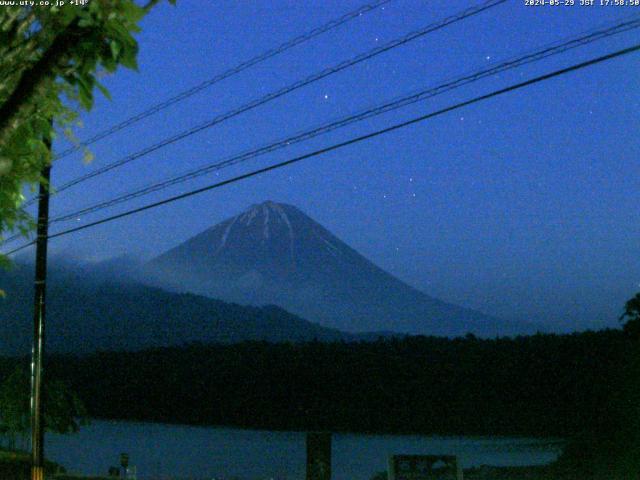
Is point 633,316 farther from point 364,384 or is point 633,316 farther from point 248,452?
point 364,384

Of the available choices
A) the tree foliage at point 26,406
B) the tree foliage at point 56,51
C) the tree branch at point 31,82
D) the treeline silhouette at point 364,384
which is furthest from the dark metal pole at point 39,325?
the treeline silhouette at point 364,384

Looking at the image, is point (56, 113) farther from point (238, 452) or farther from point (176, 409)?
point (176, 409)

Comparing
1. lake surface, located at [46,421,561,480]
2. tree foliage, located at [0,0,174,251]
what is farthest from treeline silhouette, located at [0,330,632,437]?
tree foliage, located at [0,0,174,251]

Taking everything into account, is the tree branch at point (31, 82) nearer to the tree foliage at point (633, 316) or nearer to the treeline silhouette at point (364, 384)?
the tree foliage at point (633, 316)

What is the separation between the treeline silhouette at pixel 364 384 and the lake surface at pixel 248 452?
6.33 m

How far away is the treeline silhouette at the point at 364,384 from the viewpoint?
55.3 meters

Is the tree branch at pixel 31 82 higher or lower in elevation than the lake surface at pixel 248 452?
higher

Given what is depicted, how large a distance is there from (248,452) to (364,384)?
3551cm

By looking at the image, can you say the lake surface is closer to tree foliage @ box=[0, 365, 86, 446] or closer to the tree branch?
tree foliage @ box=[0, 365, 86, 446]

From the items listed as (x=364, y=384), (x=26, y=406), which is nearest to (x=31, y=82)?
(x=26, y=406)

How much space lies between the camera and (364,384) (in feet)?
252

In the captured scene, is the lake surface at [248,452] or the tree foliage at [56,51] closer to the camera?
the tree foliage at [56,51]

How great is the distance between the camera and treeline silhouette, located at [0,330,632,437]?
5534 cm

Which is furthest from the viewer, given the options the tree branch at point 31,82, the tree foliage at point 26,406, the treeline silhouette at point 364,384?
the treeline silhouette at point 364,384
